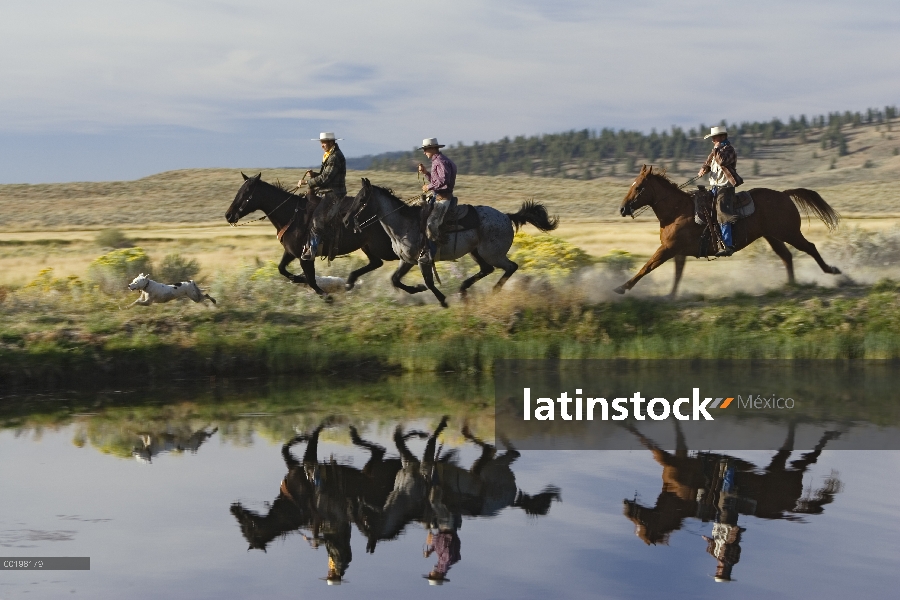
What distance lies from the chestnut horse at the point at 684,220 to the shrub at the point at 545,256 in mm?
2121

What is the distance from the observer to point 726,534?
914 cm

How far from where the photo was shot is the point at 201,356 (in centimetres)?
1761

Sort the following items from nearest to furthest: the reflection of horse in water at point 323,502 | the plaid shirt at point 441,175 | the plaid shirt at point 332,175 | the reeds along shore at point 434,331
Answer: the reflection of horse in water at point 323,502, the reeds along shore at point 434,331, the plaid shirt at point 441,175, the plaid shirt at point 332,175

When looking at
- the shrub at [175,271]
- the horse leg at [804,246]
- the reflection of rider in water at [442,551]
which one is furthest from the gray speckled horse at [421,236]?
the reflection of rider in water at [442,551]

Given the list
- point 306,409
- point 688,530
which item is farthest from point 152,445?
point 688,530

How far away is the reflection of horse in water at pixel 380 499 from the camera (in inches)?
374

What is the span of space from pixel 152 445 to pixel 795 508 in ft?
22.5

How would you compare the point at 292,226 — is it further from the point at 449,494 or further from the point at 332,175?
the point at 449,494

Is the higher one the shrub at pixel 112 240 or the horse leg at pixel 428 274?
the horse leg at pixel 428 274

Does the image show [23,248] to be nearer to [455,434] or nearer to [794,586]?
[455,434]

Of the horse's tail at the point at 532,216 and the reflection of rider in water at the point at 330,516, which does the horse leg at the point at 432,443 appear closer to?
the reflection of rider in water at the point at 330,516

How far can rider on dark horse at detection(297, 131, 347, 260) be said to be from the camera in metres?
19.1

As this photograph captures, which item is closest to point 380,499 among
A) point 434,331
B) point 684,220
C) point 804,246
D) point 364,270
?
point 434,331

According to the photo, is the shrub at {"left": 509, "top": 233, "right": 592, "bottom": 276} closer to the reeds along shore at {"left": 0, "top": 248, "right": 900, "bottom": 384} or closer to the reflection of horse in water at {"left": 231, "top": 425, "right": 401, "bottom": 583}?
the reeds along shore at {"left": 0, "top": 248, "right": 900, "bottom": 384}
